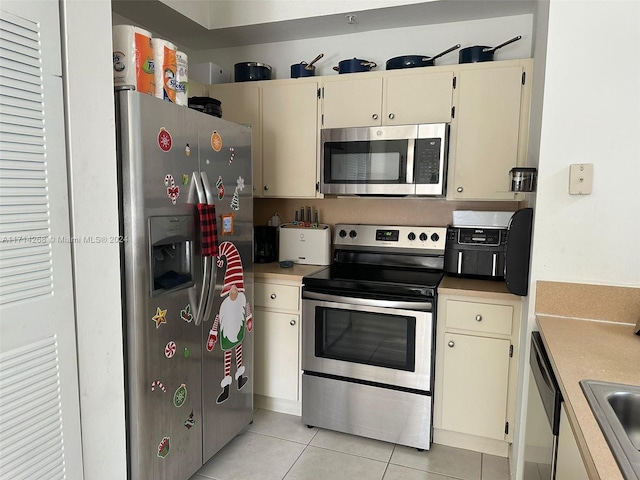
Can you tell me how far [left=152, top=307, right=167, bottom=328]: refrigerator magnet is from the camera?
5.62ft

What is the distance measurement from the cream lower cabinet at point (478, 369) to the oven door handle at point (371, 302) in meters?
0.12

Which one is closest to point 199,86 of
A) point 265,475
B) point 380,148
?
point 380,148

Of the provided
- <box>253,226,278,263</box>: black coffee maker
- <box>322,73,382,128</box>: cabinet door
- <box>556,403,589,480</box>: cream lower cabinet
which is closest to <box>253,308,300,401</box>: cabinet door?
<box>253,226,278,263</box>: black coffee maker

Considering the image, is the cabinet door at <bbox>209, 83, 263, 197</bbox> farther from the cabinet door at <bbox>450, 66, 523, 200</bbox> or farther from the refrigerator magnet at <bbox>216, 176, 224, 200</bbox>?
the cabinet door at <bbox>450, 66, 523, 200</bbox>

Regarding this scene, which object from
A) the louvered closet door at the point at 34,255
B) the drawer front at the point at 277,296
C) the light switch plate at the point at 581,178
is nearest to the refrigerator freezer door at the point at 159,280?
the louvered closet door at the point at 34,255

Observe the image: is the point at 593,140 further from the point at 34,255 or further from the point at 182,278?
the point at 34,255

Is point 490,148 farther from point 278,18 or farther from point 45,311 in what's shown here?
point 45,311

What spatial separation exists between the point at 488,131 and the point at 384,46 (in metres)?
0.92

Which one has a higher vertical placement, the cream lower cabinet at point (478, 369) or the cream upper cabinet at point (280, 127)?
the cream upper cabinet at point (280, 127)

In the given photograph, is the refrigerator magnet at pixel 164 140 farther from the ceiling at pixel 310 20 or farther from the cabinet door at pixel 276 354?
the cabinet door at pixel 276 354

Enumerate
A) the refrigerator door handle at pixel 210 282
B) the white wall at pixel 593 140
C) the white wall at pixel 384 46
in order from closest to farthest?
the white wall at pixel 593 140 < the refrigerator door handle at pixel 210 282 < the white wall at pixel 384 46

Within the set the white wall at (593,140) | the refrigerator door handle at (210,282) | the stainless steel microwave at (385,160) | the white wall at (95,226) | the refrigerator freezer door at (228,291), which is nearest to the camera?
the white wall at (95,226)

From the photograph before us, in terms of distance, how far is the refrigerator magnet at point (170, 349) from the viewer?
1778 millimetres

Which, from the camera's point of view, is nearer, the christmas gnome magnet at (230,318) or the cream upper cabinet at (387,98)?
the christmas gnome magnet at (230,318)
